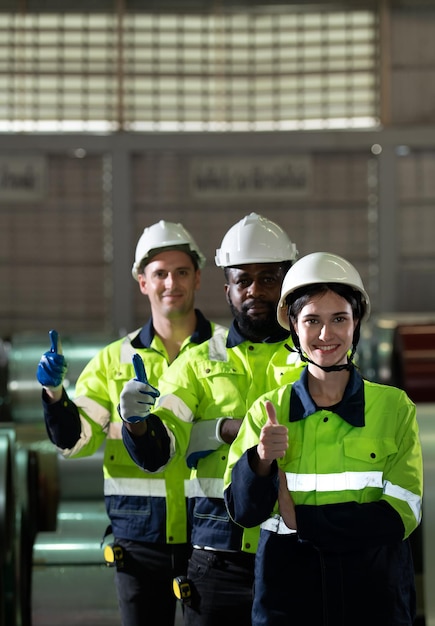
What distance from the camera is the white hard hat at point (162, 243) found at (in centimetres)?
322

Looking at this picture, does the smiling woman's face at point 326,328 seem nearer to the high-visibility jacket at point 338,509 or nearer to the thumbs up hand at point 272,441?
the high-visibility jacket at point 338,509

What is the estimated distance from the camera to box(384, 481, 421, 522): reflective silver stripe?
2.06m

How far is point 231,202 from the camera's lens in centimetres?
707

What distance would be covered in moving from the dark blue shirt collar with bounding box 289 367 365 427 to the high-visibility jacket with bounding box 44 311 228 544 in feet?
2.33

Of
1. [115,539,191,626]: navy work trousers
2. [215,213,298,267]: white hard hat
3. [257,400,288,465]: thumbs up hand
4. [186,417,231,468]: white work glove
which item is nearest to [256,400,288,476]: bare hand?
[257,400,288,465]: thumbs up hand

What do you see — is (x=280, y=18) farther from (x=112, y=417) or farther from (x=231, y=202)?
(x=112, y=417)

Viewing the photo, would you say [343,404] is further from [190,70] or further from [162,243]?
[190,70]

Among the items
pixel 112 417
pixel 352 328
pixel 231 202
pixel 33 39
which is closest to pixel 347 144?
pixel 231 202

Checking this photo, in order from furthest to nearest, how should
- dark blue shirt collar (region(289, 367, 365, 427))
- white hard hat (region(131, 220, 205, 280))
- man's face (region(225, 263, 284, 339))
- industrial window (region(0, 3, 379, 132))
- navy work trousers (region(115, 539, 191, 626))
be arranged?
industrial window (region(0, 3, 379, 132)), white hard hat (region(131, 220, 205, 280)), navy work trousers (region(115, 539, 191, 626)), man's face (region(225, 263, 284, 339)), dark blue shirt collar (region(289, 367, 365, 427))

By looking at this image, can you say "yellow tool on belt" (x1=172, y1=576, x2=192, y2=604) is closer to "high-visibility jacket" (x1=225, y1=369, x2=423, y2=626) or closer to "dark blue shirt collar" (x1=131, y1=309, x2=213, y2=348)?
"high-visibility jacket" (x1=225, y1=369, x2=423, y2=626)

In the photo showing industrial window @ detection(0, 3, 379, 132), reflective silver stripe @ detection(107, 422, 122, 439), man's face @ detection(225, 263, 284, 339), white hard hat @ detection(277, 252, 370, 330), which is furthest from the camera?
industrial window @ detection(0, 3, 379, 132)

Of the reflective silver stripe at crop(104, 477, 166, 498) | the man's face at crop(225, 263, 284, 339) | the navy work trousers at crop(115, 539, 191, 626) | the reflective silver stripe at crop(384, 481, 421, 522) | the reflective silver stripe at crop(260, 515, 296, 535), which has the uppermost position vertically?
the man's face at crop(225, 263, 284, 339)

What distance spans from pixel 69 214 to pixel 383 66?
2345 mm

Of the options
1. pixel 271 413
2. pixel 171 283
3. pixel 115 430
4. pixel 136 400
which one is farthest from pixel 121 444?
pixel 271 413
